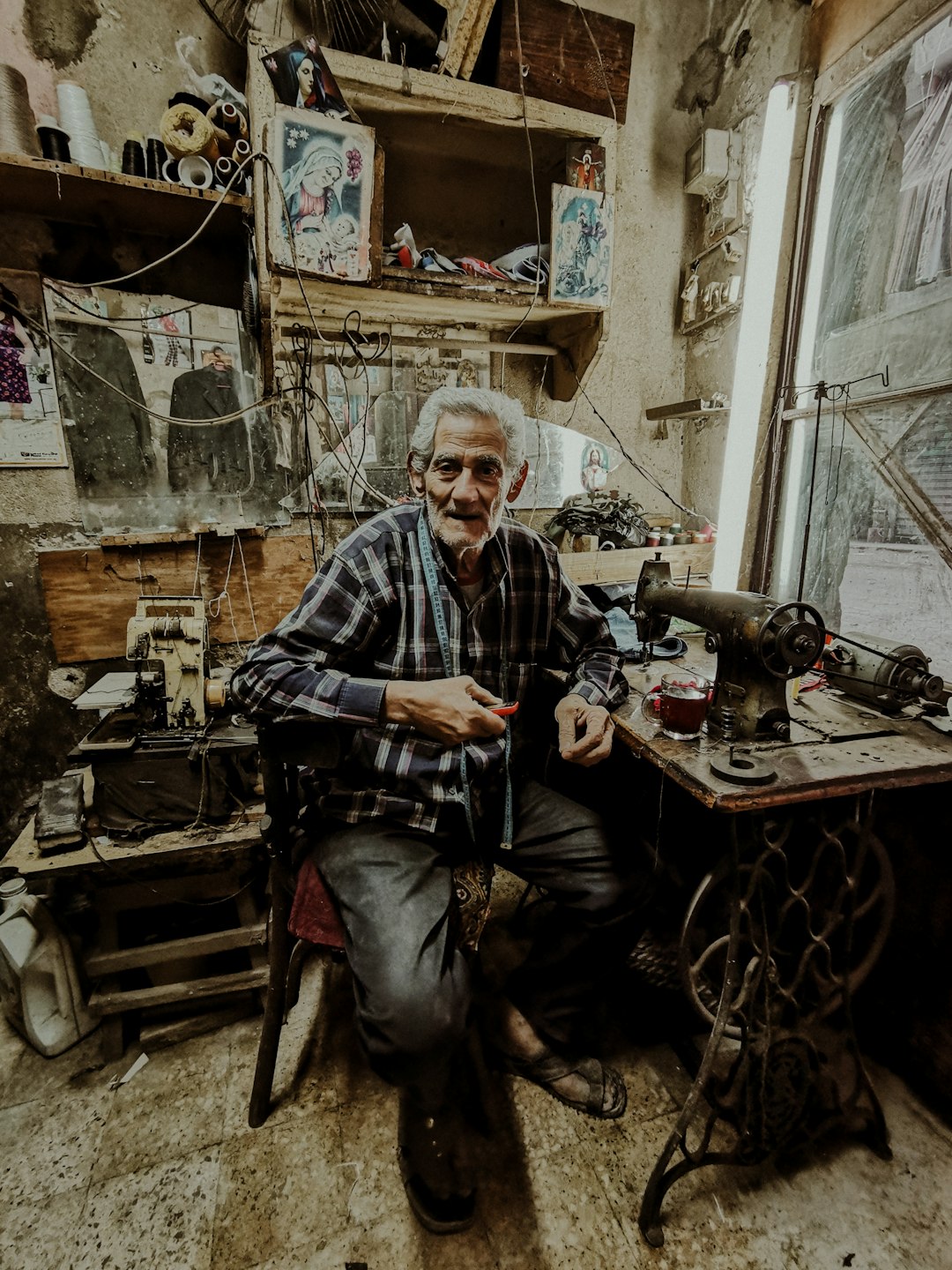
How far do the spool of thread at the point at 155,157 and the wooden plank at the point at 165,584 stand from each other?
1306 mm

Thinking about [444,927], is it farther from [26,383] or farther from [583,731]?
[26,383]

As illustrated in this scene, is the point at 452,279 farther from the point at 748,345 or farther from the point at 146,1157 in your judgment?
the point at 146,1157

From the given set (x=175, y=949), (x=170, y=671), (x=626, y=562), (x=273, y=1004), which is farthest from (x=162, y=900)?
(x=626, y=562)

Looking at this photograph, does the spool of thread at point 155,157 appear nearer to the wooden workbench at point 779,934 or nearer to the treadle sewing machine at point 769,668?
the treadle sewing machine at point 769,668

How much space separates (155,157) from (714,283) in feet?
7.95

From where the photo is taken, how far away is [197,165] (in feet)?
6.54

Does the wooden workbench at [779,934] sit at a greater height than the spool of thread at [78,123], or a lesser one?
lesser

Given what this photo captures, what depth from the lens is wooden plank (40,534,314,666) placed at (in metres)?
2.40

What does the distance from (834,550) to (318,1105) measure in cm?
282

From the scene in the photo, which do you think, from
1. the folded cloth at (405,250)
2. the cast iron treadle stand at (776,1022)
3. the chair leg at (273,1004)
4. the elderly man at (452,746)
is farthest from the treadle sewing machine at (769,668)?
the folded cloth at (405,250)

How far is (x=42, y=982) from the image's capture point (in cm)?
189

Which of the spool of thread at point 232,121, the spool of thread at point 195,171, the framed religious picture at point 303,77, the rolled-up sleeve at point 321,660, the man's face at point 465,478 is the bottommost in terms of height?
the rolled-up sleeve at point 321,660

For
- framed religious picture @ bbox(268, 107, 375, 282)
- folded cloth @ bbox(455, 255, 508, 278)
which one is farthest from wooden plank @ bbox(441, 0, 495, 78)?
folded cloth @ bbox(455, 255, 508, 278)

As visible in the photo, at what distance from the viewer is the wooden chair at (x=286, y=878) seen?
145 cm
